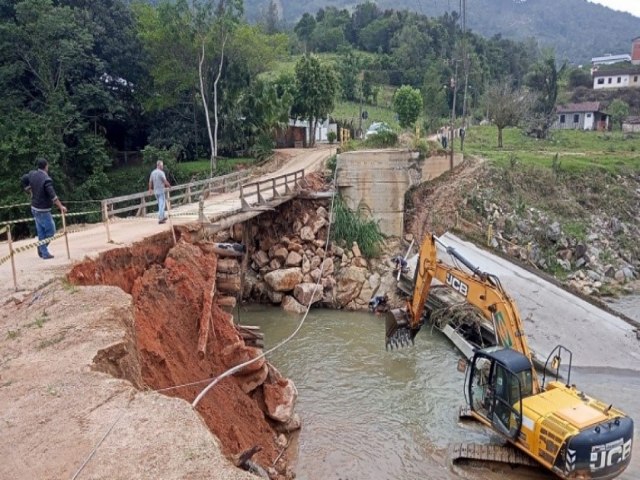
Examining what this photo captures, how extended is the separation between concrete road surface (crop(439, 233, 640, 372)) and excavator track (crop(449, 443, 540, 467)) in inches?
217

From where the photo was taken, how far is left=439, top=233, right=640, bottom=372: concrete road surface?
1580 cm

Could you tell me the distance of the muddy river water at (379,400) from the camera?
11.5m

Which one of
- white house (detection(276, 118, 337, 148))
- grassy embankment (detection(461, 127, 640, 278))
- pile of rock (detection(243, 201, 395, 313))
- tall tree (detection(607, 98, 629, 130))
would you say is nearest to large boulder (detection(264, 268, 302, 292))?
pile of rock (detection(243, 201, 395, 313))

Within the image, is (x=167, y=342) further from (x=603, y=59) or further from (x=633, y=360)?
(x=603, y=59)

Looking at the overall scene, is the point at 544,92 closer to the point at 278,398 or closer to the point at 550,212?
the point at 550,212

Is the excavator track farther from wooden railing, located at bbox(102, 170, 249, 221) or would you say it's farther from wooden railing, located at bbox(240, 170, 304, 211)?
wooden railing, located at bbox(240, 170, 304, 211)

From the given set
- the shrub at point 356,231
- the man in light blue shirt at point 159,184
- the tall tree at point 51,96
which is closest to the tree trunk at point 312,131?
the tall tree at point 51,96

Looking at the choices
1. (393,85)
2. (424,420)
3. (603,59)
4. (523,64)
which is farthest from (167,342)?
(603,59)

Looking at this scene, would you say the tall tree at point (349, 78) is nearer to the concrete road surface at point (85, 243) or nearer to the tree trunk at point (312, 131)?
the tree trunk at point (312, 131)

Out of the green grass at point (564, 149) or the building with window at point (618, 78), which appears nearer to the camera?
the green grass at point (564, 149)

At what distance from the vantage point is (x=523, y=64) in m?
94.3

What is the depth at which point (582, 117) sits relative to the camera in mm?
61562

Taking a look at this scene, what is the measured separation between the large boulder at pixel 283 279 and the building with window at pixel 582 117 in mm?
51036

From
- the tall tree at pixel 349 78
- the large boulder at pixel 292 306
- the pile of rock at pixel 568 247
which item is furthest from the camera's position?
the tall tree at pixel 349 78
